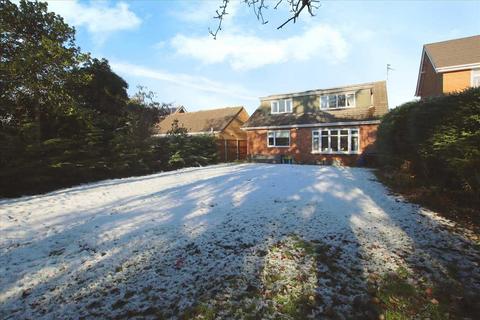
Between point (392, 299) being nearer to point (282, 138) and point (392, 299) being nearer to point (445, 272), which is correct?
point (445, 272)

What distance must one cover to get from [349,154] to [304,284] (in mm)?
18967

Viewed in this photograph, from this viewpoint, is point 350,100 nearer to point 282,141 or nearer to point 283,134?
point 283,134

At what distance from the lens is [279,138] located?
24.5 m

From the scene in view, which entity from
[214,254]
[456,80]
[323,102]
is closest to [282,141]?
[323,102]

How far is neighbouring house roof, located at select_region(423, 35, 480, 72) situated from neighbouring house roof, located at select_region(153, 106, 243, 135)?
18948mm

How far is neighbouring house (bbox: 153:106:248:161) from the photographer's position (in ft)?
91.9

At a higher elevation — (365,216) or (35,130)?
(35,130)

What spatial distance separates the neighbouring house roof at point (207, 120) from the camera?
31.4 meters

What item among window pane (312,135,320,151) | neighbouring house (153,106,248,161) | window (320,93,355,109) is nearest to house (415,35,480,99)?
window (320,93,355,109)

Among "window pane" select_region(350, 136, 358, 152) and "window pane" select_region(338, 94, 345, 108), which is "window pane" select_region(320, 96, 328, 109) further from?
"window pane" select_region(350, 136, 358, 152)

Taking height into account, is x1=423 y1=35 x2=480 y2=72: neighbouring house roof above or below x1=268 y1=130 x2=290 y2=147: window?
above

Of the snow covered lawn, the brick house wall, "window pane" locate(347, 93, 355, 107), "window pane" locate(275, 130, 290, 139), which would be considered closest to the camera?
the snow covered lawn

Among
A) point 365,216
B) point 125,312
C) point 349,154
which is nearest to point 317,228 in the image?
point 365,216

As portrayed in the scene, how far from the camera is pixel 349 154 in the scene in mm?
21234
